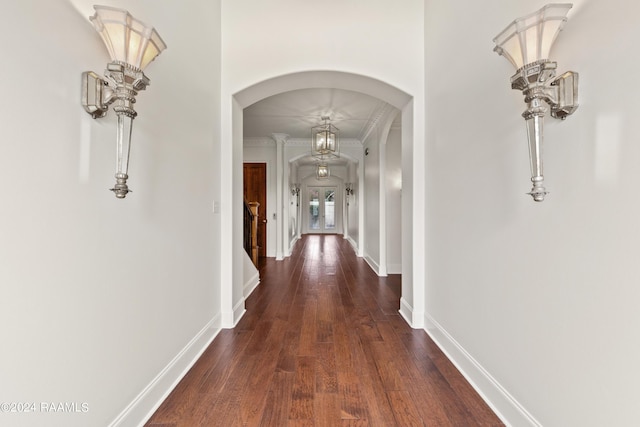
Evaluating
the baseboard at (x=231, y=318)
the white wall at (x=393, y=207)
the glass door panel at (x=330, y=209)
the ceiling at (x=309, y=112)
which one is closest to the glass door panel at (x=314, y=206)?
the glass door panel at (x=330, y=209)

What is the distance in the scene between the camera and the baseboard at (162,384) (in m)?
1.64

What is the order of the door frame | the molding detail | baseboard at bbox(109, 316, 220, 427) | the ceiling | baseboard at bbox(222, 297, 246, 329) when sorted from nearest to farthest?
baseboard at bbox(109, 316, 220, 427) < baseboard at bbox(222, 297, 246, 329) < the ceiling < the molding detail < the door frame

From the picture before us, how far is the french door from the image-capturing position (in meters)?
15.5

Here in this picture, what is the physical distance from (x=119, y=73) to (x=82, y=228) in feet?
2.22

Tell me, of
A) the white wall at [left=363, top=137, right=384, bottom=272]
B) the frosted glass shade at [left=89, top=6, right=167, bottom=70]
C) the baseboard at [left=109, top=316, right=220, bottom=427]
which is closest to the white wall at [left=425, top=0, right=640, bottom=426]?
the frosted glass shade at [left=89, top=6, right=167, bottom=70]

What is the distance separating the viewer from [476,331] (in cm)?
209

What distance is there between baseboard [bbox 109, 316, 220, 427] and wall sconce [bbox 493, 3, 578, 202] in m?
2.19

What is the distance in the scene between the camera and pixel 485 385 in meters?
1.94

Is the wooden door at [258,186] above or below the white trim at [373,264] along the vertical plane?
above

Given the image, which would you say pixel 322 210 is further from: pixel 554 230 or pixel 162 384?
pixel 554 230

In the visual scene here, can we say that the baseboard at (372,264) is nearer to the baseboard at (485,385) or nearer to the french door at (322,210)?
the baseboard at (485,385)

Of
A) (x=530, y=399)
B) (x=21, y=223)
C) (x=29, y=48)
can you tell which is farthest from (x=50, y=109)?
(x=530, y=399)

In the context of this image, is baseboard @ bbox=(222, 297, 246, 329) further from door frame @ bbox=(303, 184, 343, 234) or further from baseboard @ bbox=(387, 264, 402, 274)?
door frame @ bbox=(303, 184, 343, 234)

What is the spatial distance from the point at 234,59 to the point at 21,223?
8.34 feet
